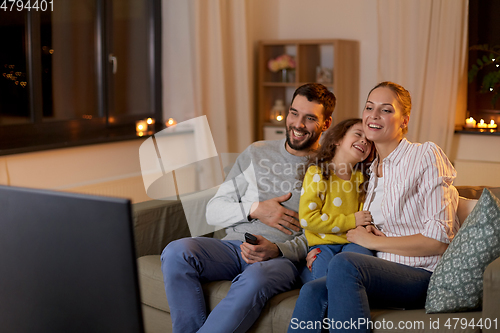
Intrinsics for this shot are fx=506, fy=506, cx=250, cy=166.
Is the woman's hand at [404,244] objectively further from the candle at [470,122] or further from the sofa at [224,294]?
the candle at [470,122]

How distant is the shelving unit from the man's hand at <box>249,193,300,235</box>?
208 cm

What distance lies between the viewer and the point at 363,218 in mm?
1778

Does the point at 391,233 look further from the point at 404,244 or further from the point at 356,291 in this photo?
the point at 356,291

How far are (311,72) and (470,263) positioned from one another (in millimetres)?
2944

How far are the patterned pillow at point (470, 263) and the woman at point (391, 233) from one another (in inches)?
Result: 4.0

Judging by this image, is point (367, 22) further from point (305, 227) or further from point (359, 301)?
point (359, 301)

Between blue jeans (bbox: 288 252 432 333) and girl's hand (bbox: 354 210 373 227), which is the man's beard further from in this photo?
blue jeans (bbox: 288 252 432 333)

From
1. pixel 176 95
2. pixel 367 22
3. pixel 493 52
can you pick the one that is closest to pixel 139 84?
pixel 176 95

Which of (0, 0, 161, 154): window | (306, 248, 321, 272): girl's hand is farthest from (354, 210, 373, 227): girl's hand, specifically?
(0, 0, 161, 154): window

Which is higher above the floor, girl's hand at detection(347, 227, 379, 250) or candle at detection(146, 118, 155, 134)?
candle at detection(146, 118, 155, 134)

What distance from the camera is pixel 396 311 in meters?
1.53

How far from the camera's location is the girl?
1.79 meters

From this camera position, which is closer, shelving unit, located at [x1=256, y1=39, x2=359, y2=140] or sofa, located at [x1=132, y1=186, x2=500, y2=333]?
sofa, located at [x1=132, y1=186, x2=500, y2=333]

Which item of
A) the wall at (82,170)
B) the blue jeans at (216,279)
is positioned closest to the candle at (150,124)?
the wall at (82,170)
